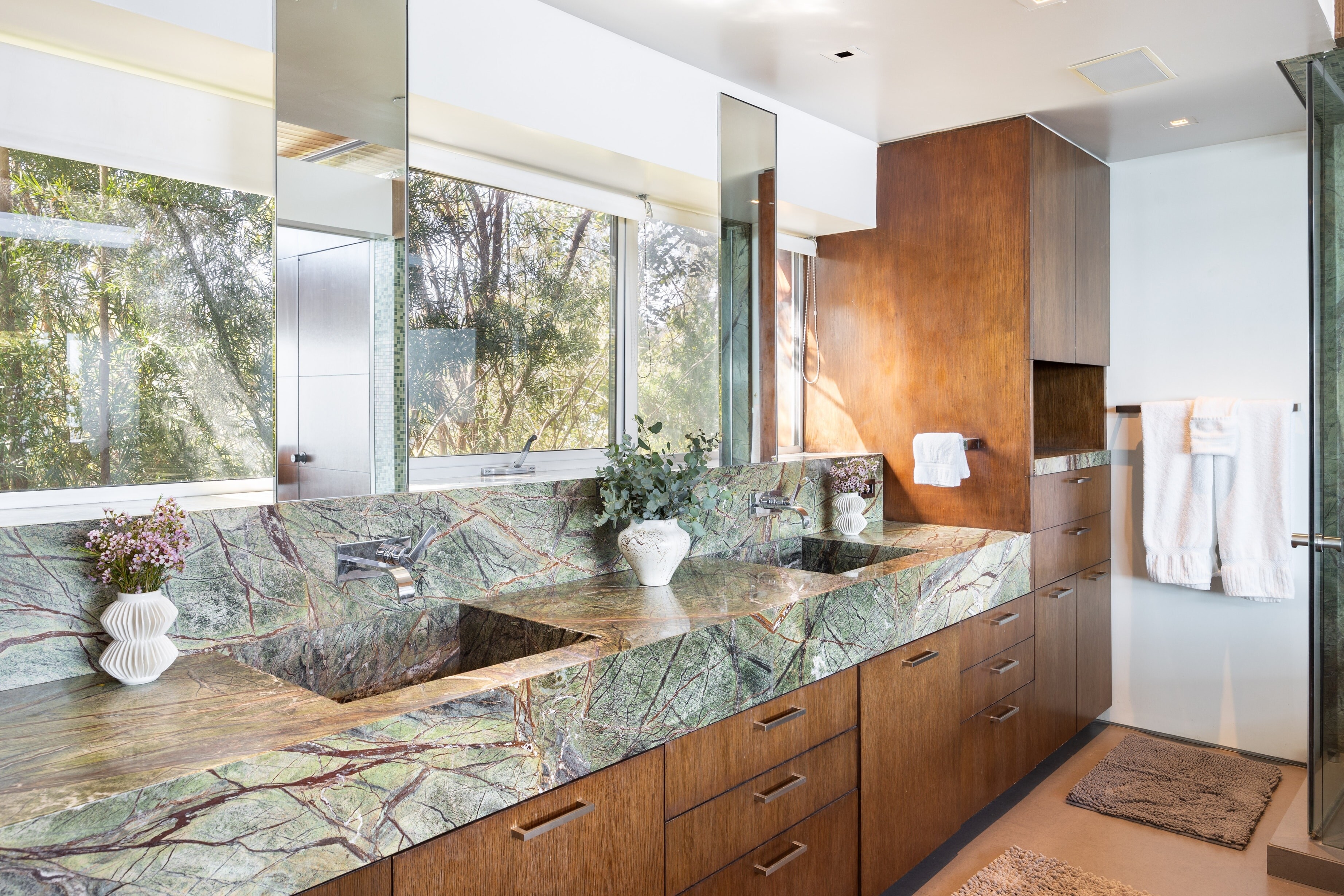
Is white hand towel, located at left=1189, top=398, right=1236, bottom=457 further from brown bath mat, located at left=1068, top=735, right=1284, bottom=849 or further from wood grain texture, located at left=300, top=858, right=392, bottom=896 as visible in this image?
wood grain texture, located at left=300, top=858, right=392, bottom=896

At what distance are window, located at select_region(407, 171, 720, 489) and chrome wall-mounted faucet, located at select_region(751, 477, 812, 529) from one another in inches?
10.6

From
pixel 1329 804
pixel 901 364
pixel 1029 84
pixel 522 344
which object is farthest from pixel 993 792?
pixel 1029 84

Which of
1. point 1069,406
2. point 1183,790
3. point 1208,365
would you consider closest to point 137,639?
point 1183,790

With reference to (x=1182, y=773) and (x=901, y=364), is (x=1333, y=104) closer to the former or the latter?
(x=901, y=364)

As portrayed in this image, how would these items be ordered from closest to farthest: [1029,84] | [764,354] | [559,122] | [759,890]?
1. [759,890]
2. [559,122]
3. [1029,84]
4. [764,354]

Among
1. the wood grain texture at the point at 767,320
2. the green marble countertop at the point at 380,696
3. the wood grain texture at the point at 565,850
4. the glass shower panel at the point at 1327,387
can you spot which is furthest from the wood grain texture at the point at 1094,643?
the wood grain texture at the point at 565,850

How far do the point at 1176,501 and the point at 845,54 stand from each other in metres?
2.17

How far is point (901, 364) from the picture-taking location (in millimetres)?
3311

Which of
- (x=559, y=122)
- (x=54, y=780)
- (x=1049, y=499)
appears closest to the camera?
(x=54, y=780)

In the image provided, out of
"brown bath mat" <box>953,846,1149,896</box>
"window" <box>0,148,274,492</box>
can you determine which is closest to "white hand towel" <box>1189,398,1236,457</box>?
"brown bath mat" <box>953,846,1149,896</box>

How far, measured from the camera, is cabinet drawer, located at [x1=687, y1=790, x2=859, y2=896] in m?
1.76

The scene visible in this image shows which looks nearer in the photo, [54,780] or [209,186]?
[54,780]

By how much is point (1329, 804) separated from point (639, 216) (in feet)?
8.61

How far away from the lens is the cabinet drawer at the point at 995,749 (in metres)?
2.64
